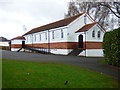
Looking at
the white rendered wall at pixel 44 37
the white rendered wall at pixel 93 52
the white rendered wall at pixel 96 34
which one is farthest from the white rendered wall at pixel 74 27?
the white rendered wall at pixel 93 52

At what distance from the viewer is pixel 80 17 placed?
28.6 m

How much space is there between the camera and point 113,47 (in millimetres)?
11844

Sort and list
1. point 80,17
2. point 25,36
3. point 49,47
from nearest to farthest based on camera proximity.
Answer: point 80,17 < point 49,47 < point 25,36

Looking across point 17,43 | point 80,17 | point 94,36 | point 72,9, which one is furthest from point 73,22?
point 17,43

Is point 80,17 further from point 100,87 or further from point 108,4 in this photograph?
point 100,87

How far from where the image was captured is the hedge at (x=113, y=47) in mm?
11418

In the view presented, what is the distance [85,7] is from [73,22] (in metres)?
11.8

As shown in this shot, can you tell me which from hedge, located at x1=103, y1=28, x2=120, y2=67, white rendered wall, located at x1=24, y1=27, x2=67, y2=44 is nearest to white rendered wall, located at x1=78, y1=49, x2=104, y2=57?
white rendered wall, located at x1=24, y1=27, x2=67, y2=44

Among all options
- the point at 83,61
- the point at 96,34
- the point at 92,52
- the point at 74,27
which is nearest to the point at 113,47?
the point at 83,61

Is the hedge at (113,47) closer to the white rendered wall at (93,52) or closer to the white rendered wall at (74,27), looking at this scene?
the white rendered wall at (93,52)

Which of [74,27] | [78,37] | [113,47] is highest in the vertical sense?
[74,27]

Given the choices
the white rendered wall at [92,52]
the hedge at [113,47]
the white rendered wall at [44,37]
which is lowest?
the white rendered wall at [92,52]

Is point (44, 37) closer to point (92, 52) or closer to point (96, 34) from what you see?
point (96, 34)

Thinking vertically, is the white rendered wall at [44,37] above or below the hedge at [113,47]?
above
